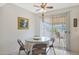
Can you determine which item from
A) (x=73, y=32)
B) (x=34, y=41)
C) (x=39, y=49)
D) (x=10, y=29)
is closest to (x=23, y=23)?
(x=10, y=29)

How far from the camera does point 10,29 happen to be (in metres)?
1.50

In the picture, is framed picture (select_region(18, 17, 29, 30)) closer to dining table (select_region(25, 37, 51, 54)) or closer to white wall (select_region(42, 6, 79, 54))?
dining table (select_region(25, 37, 51, 54))

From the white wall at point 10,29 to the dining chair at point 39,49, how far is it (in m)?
0.19

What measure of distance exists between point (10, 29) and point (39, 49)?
0.52 metres

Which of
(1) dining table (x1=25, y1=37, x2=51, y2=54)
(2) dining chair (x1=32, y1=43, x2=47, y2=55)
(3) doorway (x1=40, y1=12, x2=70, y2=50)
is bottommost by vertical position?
(2) dining chair (x1=32, y1=43, x2=47, y2=55)

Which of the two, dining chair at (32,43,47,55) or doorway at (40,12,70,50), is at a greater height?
doorway at (40,12,70,50)

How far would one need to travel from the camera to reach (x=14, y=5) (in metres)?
1.50

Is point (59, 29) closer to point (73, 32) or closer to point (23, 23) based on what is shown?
point (73, 32)

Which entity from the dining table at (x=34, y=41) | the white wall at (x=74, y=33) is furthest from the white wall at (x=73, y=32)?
the dining table at (x=34, y=41)

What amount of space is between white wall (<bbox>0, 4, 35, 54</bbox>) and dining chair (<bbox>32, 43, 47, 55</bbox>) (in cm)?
19

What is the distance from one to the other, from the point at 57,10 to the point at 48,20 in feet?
0.66

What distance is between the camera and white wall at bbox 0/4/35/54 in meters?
1.47

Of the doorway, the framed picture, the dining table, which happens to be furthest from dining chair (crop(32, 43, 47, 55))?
the framed picture

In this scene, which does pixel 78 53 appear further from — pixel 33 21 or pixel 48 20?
pixel 33 21
